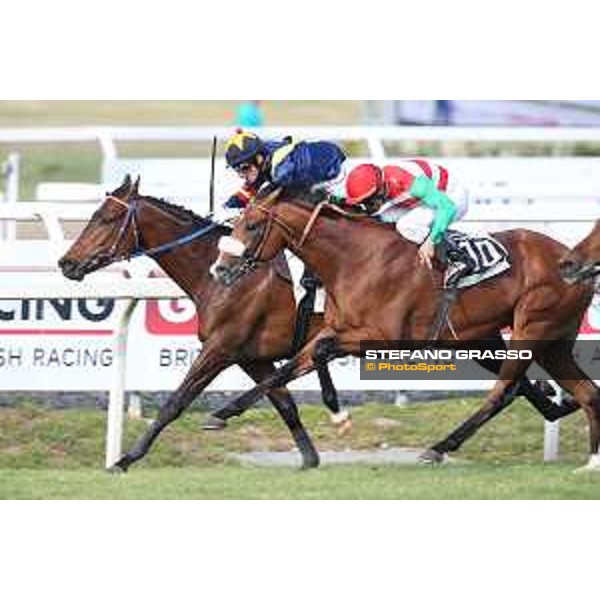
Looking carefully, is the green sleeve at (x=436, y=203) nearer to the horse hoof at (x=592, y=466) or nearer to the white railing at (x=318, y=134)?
the horse hoof at (x=592, y=466)

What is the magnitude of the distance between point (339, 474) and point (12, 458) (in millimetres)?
2328

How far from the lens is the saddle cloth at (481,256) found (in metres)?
11.3

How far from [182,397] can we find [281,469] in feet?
2.01

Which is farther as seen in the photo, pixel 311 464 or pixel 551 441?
pixel 551 441

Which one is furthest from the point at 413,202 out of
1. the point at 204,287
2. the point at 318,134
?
the point at 318,134

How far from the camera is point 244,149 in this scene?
37.1 ft

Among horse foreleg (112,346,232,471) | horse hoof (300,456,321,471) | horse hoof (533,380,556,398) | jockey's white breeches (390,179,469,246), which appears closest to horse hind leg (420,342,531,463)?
horse hoof (300,456,321,471)

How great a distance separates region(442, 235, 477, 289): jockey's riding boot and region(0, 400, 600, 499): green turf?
3.03ft

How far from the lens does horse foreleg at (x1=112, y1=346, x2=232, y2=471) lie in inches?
439

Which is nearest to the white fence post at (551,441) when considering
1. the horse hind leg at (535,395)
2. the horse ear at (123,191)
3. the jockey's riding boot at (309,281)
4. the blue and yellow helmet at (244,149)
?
the horse hind leg at (535,395)

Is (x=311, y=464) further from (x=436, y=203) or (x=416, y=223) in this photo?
(x=436, y=203)

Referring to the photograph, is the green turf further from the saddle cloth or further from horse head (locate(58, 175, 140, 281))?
horse head (locate(58, 175, 140, 281))

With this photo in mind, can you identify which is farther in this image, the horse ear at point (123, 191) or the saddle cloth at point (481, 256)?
the horse ear at point (123, 191)

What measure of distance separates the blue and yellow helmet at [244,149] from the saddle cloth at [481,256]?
3.40ft
